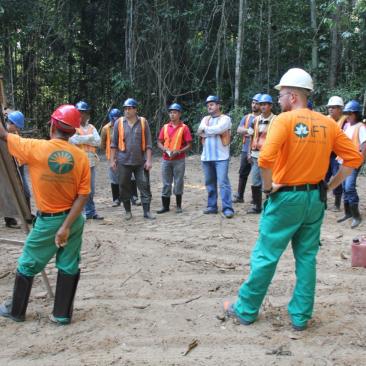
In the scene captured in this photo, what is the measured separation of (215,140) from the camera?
8.26m

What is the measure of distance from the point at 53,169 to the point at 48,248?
2.20 ft

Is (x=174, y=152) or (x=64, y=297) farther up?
(x=174, y=152)

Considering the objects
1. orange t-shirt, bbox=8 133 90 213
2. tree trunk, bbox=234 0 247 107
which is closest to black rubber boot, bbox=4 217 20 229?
orange t-shirt, bbox=8 133 90 213

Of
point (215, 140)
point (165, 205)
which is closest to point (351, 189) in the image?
point (215, 140)

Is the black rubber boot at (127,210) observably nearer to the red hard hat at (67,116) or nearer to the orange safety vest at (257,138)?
the orange safety vest at (257,138)

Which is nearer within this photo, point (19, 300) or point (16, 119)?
point (19, 300)

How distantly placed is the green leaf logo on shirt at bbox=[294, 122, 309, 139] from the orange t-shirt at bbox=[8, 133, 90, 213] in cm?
171

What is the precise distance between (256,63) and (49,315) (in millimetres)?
14673

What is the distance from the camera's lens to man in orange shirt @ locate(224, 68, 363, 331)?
3789mm

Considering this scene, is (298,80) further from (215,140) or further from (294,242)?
(215,140)

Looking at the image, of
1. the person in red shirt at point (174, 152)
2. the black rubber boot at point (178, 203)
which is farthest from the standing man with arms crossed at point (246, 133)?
the black rubber boot at point (178, 203)

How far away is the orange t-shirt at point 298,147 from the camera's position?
3.75 meters

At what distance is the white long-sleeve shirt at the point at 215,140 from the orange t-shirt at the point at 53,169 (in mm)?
4469

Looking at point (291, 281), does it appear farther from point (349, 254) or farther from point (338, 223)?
point (338, 223)
